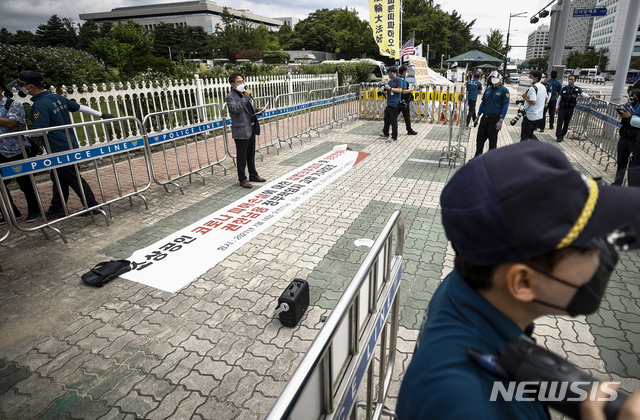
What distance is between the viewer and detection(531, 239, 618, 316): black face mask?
80 cm

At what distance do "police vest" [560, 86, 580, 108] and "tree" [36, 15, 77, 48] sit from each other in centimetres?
9162

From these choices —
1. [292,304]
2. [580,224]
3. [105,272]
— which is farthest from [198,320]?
[580,224]

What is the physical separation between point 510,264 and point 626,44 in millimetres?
12164

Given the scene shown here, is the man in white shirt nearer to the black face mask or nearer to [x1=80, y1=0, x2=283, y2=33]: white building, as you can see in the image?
the black face mask

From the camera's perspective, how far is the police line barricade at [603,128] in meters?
8.27

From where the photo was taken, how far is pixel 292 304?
332 centimetres

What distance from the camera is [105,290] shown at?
13.1ft

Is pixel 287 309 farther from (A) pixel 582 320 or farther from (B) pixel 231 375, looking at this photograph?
(A) pixel 582 320

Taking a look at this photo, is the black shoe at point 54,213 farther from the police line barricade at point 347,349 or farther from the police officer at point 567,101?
the police officer at point 567,101

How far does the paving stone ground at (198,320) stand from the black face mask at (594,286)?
2209 millimetres

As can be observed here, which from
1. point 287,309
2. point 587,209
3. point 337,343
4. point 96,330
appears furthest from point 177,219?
point 587,209

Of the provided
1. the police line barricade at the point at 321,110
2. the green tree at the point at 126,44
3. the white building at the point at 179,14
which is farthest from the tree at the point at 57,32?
the police line barricade at the point at 321,110

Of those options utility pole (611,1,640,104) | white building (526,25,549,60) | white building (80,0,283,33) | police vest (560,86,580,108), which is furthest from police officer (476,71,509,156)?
white building (526,25,549,60)

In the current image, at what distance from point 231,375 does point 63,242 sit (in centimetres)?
372
